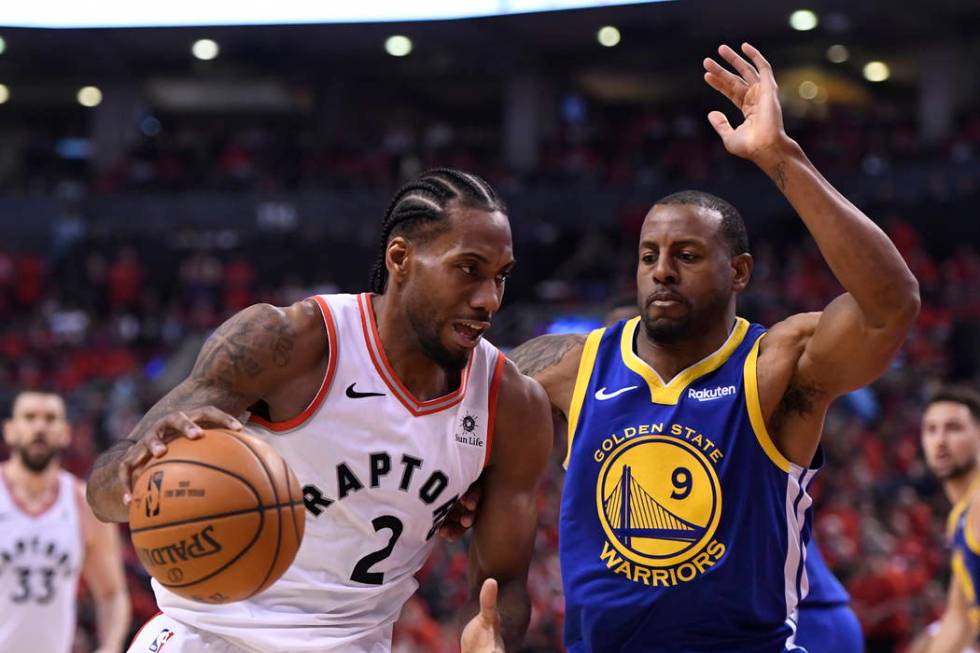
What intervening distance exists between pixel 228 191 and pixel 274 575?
19.2 m

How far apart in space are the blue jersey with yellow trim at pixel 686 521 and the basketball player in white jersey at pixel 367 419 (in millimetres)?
264

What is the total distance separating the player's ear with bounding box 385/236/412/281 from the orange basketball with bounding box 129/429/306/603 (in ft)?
2.35

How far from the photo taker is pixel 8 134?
2762cm

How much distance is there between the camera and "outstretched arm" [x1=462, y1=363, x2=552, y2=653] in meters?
3.72

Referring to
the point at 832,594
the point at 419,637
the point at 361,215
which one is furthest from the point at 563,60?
the point at 832,594

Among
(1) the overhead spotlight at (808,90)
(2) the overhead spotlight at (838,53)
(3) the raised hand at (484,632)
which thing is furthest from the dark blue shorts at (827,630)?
(1) the overhead spotlight at (808,90)

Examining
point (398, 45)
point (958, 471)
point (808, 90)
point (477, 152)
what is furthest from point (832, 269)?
point (808, 90)

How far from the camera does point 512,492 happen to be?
3.74 m

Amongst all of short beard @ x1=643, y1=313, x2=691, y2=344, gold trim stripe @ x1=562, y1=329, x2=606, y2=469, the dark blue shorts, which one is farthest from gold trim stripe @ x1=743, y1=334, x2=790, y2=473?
the dark blue shorts

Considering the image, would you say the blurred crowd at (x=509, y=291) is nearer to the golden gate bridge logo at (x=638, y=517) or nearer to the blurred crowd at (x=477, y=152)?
Result: the blurred crowd at (x=477, y=152)

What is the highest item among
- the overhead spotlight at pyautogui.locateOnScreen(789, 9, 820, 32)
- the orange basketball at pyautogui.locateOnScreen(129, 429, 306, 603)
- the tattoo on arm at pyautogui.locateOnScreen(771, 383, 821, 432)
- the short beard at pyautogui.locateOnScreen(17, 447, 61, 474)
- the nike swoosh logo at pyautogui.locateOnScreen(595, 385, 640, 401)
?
the overhead spotlight at pyautogui.locateOnScreen(789, 9, 820, 32)

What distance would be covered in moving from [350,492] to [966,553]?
340cm

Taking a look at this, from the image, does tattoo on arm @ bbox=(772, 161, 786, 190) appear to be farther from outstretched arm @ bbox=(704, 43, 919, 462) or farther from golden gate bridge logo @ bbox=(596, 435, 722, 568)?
golden gate bridge logo @ bbox=(596, 435, 722, 568)

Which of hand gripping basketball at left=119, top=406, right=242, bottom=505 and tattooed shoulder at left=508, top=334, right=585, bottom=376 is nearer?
hand gripping basketball at left=119, top=406, right=242, bottom=505
